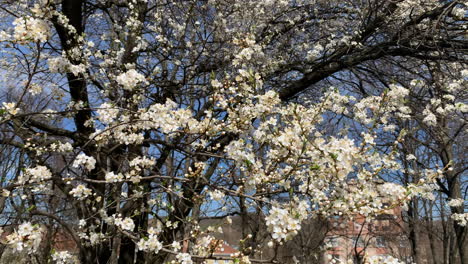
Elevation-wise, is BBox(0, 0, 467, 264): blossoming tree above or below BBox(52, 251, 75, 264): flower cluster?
above

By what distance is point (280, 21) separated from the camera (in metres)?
5.34

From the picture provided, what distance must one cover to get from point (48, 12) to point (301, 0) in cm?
431

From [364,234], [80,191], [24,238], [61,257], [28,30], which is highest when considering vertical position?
[28,30]

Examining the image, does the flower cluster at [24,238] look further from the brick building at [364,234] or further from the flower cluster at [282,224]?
the brick building at [364,234]

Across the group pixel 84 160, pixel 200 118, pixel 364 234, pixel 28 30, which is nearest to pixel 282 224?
pixel 84 160

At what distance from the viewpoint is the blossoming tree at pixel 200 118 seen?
2.10 m

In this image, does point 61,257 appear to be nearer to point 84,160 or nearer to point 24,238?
point 84,160

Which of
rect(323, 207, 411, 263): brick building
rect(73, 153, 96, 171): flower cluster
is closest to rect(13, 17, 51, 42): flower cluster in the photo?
rect(73, 153, 96, 171): flower cluster

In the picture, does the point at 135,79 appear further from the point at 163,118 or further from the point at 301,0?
the point at 301,0

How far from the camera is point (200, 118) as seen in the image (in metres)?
4.32

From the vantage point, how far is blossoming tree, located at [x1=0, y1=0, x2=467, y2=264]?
2104 millimetres

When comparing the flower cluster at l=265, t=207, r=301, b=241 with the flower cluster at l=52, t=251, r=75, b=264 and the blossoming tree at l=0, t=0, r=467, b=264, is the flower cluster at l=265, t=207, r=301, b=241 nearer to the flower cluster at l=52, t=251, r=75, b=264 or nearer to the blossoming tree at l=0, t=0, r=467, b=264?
the blossoming tree at l=0, t=0, r=467, b=264

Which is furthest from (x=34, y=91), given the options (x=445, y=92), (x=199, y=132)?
(x=445, y=92)

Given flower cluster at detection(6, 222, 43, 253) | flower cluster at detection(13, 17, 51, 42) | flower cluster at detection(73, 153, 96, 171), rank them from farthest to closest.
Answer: flower cluster at detection(73, 153, 96, 171), flower cluster at detection(13, 17, 51, 42), flower cluster at detection(6, 222, 43, 253)
